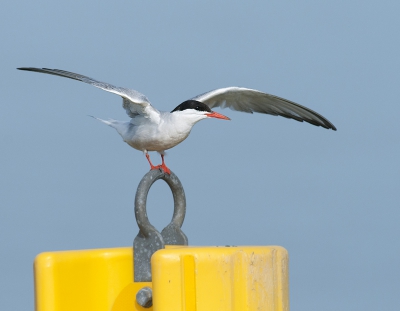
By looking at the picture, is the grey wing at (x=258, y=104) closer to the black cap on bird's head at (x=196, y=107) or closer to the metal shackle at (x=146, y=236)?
the black cap on bird's head at (x=196, y=107)

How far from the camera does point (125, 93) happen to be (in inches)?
273

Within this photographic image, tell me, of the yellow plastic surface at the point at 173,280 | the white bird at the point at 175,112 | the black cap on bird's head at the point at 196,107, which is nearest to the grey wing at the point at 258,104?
the white bird at the point at 175,112

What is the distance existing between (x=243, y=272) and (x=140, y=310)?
69 centimetres

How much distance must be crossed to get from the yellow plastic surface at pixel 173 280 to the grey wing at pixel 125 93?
2359mm

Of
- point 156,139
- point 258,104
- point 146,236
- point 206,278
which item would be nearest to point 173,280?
point 206,278

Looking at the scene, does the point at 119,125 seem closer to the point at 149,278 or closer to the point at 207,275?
the point at 149,278

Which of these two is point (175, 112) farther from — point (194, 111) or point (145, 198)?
point (145, 198)

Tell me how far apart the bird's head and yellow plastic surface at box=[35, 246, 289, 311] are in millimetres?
→ 2588

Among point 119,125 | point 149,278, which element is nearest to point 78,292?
point 149,278

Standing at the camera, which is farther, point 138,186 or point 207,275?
point 138,186

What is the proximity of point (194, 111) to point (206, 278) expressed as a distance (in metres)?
3.48

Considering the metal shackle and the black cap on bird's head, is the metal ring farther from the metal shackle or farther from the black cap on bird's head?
the black cap on bird's head

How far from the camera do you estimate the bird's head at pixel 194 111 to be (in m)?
7.05

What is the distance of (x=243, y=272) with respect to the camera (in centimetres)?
385
